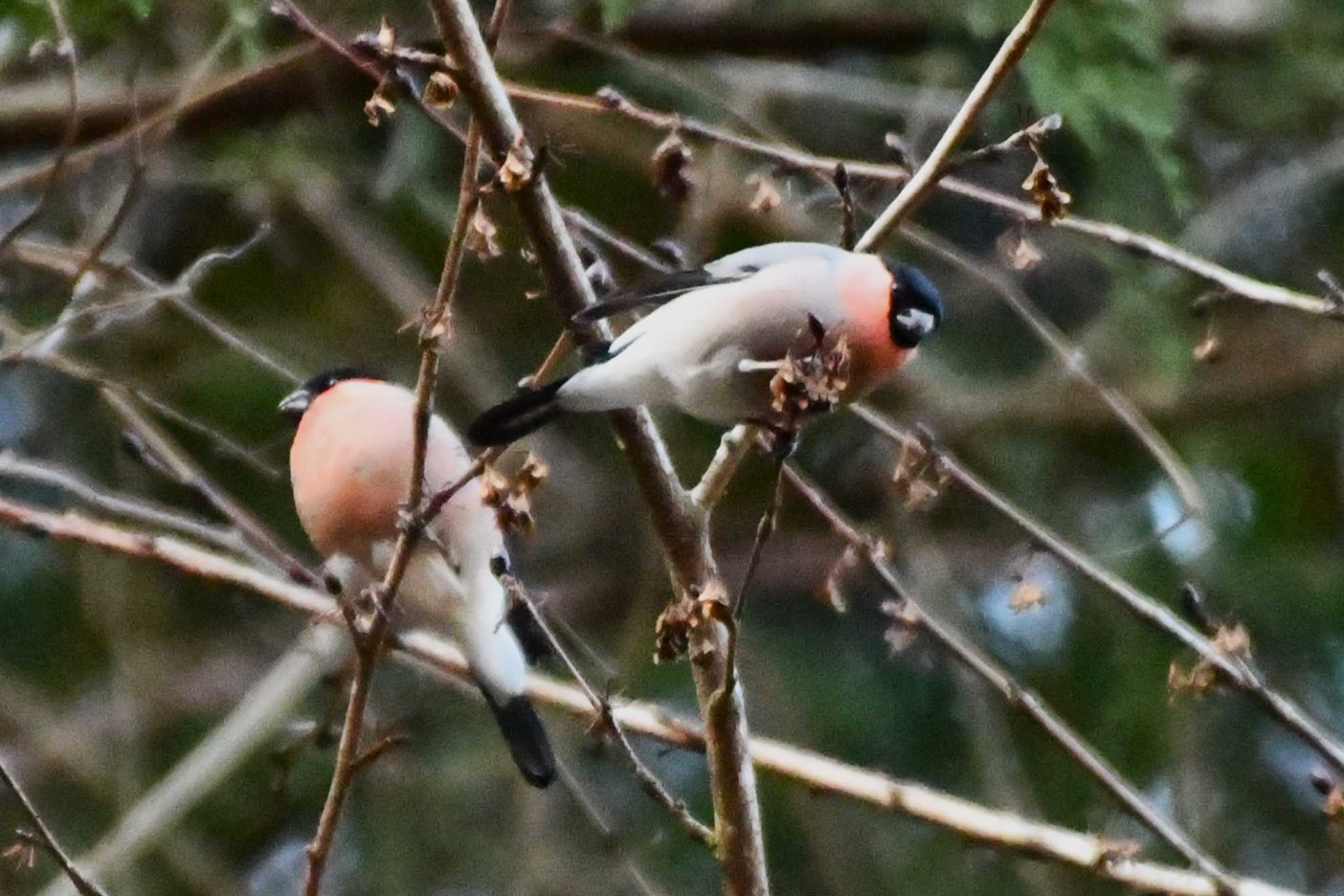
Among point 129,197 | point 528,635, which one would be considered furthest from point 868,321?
point 129,197

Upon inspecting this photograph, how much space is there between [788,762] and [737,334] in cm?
63

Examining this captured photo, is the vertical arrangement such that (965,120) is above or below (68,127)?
above

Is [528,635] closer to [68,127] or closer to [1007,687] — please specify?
[1007,687]

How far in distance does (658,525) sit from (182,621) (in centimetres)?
282

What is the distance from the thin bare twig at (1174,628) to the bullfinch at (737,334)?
0.36 feet

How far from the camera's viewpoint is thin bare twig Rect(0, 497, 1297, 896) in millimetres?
2424

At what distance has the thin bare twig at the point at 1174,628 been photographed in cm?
205

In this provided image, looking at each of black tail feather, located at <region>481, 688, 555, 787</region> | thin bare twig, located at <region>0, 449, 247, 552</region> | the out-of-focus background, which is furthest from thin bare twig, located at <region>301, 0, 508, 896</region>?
the out-of-focus background

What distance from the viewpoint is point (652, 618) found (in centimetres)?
404

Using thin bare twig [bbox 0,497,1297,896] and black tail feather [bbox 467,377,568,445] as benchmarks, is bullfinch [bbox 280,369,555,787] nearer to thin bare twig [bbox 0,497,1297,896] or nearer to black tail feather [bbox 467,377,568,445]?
thin bare twig [bbox 0,497,1297,896]

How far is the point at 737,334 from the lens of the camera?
7.39 ft

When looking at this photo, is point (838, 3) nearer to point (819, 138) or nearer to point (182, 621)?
point (819, 138)

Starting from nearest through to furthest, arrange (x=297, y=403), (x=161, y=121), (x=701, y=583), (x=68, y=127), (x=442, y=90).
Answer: (x=442, y=90)
(x=701, y=583)
(x=68, y=127)
(x=161, y=121)
(x=297, y=403)

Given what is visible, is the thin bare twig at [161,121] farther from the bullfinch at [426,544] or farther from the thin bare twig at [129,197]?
the bullfinch at [426,544]
